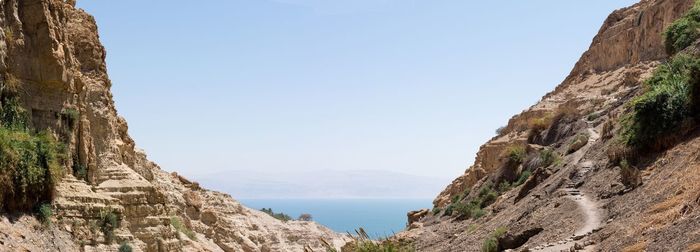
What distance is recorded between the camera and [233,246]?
156 ft

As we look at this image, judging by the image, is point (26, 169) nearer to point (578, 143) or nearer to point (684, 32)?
point (578, 143)

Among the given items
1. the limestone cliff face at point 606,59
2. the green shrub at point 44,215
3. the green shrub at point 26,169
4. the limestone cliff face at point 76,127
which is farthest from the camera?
the limestone cliff face at point 606,59

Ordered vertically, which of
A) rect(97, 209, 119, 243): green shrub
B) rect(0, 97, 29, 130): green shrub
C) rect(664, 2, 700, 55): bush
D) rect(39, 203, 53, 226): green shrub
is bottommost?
rect(97, 209, 119, 243): green shrub

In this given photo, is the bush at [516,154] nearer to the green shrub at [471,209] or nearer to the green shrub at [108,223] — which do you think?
the green shrub at [471,209]

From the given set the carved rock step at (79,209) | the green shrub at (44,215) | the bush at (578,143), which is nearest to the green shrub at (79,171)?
the carved rock step at (79,209)

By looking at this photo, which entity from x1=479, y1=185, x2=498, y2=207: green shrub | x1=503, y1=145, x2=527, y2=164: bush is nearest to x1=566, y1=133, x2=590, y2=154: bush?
x1=479, y1=185, x2=498, y2=207: green shrub

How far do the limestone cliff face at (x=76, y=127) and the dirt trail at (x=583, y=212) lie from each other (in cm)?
1385

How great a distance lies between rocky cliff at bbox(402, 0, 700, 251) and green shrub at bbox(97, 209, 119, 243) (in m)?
12.2

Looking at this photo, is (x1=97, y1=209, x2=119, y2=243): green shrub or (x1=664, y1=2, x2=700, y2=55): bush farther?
(x1=664, y1=2, x2=700, y2=55): bush

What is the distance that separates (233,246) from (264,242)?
7.82m

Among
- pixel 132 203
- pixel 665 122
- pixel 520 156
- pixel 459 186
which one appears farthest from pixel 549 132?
pixel 132 203

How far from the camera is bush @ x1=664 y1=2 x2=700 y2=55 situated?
2767 centimetres

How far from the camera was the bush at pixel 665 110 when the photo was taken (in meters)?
19.9

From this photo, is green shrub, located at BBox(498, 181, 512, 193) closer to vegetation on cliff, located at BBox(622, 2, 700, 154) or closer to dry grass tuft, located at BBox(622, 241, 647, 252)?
vegetation on cliff, located at BBox(622, 2, 700, 154)
